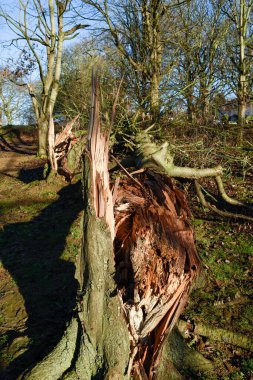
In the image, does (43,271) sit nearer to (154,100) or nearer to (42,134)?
(154,100)

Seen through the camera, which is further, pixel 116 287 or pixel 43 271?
pixel 43 271

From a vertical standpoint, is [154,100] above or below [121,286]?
above

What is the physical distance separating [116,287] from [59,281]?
111 inches

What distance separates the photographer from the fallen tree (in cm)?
366

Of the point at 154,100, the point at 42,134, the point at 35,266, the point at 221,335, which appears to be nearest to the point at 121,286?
the point at 221,335

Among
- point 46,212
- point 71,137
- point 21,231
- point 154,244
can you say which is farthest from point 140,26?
point 154,244

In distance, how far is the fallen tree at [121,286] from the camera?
3.66m

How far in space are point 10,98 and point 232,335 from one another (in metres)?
40.3

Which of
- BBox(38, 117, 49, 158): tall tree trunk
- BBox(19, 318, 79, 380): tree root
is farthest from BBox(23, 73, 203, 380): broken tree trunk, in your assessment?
BBox(38, 117, 49, 158): tall tree trunk

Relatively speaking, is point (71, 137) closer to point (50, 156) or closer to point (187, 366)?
point (50, 156)

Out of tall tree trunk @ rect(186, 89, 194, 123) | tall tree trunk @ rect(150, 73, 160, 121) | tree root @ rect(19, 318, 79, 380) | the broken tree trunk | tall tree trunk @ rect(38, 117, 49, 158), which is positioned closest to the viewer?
→ the broken tree trunk

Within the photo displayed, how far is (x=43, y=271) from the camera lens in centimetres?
679

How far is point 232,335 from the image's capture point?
492 centimetres

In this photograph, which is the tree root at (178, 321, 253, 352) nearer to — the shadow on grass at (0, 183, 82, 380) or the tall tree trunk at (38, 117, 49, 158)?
the shadow on grass at (0, 183, 82, 380)
